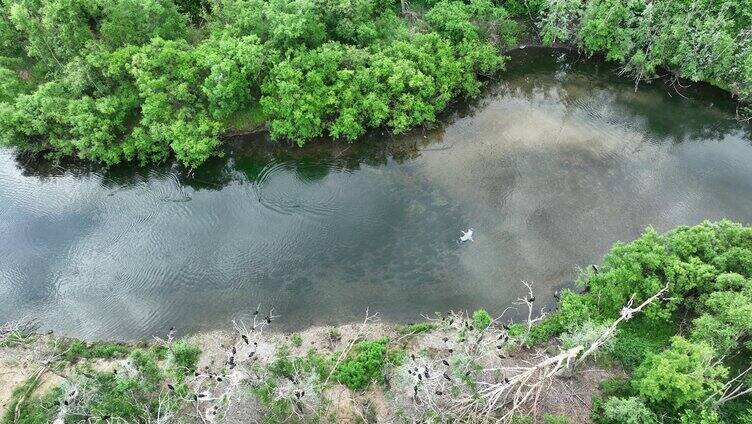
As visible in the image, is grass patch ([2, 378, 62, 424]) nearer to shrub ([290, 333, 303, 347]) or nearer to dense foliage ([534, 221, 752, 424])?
shrub ([290, 333, 303, 347])

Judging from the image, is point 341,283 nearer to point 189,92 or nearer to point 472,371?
point 472,371

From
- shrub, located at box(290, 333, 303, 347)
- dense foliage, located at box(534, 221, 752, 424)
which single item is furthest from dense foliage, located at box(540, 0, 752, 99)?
shrub, located at box(290, 333, 303, 347)

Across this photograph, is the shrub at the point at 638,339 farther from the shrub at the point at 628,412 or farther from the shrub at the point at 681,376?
the shrub at the point at 628,412

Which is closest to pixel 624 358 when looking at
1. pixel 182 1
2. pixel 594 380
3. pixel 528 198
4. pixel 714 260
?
pixel 594 380

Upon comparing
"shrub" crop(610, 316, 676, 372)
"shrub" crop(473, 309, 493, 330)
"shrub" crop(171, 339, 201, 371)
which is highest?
"shrub" crop(473, 309, 493, 330)

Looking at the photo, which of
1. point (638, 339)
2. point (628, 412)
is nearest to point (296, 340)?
point (628, 412)
